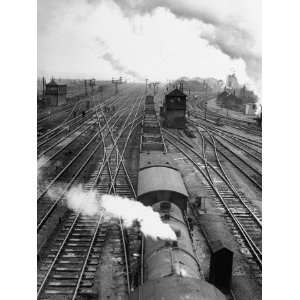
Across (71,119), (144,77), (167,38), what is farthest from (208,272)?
(71,119)

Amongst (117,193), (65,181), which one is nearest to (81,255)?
(117,193)

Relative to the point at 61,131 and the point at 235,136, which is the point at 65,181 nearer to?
the point at 61,131

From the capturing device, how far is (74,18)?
413 inches

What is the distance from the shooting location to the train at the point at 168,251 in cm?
595

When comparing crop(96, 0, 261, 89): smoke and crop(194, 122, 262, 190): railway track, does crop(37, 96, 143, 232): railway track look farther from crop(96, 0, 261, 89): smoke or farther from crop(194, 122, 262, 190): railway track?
crop(96, 0, 261, 89): smoke

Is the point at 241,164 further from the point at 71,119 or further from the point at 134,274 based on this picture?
the point at 71,119

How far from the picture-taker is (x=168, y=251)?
291 inches

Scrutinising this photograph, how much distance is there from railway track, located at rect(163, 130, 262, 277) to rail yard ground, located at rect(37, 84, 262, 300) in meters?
0.03

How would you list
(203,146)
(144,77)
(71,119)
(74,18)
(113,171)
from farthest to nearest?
(71,119) → (203,146) → (113,171) → (144,77) → (74,18)

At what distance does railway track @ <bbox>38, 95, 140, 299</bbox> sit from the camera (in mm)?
8938

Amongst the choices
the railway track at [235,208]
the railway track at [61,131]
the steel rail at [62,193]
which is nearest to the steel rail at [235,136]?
the railway track at [235,208]

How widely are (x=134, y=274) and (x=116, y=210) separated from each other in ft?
12.6

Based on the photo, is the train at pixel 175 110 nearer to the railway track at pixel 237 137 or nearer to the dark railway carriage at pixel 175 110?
the dark railway carriage at pixel 175 110

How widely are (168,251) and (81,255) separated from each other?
3.75 metres
